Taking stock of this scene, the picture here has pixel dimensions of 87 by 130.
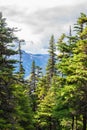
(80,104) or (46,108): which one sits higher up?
(80,104)

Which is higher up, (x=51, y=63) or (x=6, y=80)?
(x=6, y=80)

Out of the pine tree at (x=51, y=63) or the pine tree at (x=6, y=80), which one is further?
the pine tree at (x=51, y=63)

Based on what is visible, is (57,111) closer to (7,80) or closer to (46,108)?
(7,80)

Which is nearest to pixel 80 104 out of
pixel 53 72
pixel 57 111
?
pixel 57 111

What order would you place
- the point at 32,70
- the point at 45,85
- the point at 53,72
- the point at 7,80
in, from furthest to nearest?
the point at 32,70
the point at 53,72
the point at 45,85
the point at 7,80

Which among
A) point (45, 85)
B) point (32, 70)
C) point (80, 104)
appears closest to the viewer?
point (80, 104)

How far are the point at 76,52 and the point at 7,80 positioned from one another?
9.95 meters

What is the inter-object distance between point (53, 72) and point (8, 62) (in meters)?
44.4

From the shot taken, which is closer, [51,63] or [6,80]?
[6,80]

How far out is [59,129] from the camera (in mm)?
63125

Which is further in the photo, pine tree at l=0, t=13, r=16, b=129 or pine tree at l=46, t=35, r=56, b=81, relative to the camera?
pine tree at l=46, t=35, r=56, b=81

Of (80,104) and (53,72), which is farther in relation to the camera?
(53,72)

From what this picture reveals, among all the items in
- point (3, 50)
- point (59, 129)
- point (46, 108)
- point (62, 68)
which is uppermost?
point (3, 50)

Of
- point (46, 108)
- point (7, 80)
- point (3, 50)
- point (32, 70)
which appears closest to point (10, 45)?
point (3, 50)
